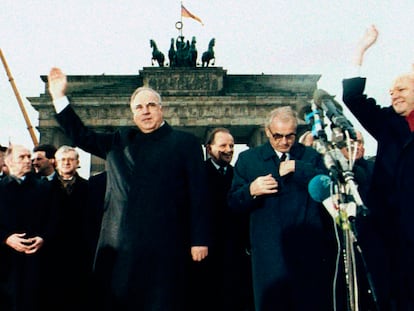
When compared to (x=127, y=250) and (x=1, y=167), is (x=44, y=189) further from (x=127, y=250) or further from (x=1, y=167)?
(x=127, y=250)

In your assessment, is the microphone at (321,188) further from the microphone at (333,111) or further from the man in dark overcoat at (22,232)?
the man in dark overcoat at (22,232)

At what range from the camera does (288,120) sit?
129 inches

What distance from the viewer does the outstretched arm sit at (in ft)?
10.2

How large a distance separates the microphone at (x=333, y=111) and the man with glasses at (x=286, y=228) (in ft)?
1.47

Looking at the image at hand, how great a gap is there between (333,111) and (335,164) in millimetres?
342

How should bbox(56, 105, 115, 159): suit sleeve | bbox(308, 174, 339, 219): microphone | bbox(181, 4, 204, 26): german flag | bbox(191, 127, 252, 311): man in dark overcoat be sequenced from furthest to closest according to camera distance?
bbox(181, 4, 204, 26): german flag
bbox(191, 127, 252, 311): man in dark overcoat
bbox(56, 105, 115, 159): suit sleeve
bbox(308, 174, 339, 219): microphone

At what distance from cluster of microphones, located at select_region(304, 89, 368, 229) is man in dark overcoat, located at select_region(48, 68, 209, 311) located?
2.71 feet

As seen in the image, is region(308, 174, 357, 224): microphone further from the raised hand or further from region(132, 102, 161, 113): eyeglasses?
the raised hand

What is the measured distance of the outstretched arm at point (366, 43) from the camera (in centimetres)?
311

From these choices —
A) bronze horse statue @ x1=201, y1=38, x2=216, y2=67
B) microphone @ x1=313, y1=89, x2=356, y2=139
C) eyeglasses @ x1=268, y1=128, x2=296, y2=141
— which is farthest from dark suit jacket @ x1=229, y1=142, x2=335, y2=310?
bronze horse statue @ x1=201, y1=38, x2=216, y2=67

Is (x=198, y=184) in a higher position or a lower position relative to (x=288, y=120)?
lower

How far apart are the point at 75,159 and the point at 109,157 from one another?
151cm

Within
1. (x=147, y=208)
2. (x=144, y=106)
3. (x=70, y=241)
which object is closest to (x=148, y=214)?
(x=147, y=208)

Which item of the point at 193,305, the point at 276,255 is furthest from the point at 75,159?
the point at 276,255
